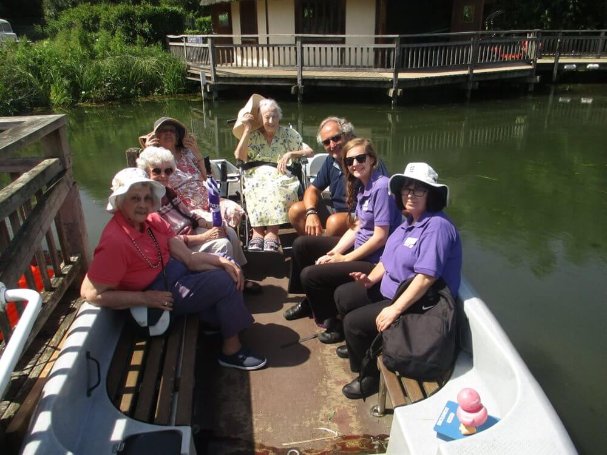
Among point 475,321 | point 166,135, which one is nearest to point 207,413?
point 475,321

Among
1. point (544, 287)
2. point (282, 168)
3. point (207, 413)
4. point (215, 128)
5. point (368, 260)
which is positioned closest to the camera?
point (207, 413)

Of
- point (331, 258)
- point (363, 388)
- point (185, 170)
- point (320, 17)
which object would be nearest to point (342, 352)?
point (363, 388)

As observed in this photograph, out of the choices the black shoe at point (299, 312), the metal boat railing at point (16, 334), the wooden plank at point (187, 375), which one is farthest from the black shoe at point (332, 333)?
the metal boat railing at point (16, 334)

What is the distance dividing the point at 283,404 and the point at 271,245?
4.92 ft

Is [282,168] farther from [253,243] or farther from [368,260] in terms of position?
[368,260]

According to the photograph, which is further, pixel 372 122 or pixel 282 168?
pixel 372 122

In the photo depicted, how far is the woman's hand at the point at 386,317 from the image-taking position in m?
2.38

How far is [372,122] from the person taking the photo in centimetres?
1245

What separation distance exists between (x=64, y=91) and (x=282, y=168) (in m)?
13.4

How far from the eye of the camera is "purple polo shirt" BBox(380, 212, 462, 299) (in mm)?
2320

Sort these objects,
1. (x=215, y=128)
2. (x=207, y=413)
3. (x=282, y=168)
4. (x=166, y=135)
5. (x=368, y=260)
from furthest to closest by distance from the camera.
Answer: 1. (x=215, y=128)
2. (x=282, y=168)
3. (x=166, y=135)
4. (x=368, y=260)
5. (x=207, y=413)

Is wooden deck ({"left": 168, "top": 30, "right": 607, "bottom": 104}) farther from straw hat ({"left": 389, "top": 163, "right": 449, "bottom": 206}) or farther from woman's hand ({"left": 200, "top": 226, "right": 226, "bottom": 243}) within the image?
straw hat ({"left": 389, "top": 163, "right": 449, "bottom": 206})

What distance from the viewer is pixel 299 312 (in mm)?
3375

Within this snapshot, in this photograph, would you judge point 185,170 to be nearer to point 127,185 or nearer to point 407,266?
point 127,185
